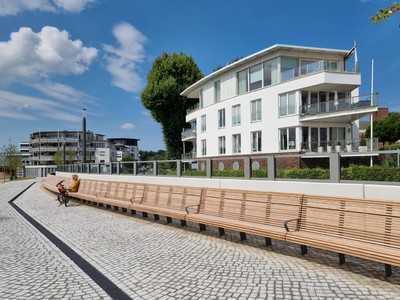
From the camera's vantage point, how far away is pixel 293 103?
28.7m

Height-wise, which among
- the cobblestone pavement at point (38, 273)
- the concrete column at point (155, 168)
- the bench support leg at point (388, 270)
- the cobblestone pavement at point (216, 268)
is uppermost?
the concrete column at point (155, 168)

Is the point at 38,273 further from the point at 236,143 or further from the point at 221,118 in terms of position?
the point at 221,118

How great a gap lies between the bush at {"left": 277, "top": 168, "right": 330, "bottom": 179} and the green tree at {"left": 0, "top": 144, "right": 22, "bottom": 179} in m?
66.7

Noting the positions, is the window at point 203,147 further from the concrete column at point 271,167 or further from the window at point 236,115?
the concrete column at point 271,167

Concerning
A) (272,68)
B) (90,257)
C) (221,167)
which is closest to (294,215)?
(90,257)

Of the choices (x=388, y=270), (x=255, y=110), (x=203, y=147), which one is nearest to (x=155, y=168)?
(x=388, y=270)

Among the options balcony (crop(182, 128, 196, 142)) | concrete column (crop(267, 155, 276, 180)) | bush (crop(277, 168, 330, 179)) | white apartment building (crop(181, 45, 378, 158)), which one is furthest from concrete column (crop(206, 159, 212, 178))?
balcony (crop(182, 128, 196, 142))

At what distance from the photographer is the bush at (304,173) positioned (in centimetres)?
890

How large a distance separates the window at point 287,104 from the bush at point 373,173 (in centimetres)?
2097

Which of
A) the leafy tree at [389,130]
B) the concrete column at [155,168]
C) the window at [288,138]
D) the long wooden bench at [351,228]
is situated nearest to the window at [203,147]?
the window at [288,138]

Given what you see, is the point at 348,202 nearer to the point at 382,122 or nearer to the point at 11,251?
the point at 11,251

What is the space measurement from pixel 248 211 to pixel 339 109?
2204 cm

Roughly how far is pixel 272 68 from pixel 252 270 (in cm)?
2645

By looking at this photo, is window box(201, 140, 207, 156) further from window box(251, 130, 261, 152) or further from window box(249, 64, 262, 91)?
window box(249, 64, 262, 91)
